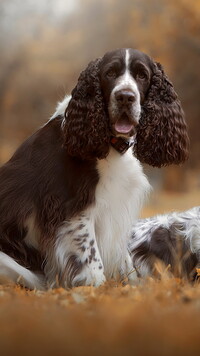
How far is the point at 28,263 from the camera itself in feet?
12.8

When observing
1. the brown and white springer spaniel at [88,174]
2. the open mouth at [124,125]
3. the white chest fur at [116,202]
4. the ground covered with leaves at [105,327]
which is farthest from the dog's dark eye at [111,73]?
the ground covered with leaves at [105,327]

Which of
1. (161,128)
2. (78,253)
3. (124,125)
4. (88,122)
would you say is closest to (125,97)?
Result: (124,125)

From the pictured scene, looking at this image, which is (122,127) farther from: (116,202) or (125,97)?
(116,202)

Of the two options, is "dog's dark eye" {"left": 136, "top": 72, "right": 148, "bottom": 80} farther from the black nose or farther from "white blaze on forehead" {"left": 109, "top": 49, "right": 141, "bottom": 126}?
the black nose

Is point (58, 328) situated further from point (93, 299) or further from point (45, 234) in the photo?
point (45, 234)

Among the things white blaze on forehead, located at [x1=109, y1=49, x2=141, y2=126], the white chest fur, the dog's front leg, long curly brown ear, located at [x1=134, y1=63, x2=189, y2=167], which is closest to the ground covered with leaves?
the dog's front leg

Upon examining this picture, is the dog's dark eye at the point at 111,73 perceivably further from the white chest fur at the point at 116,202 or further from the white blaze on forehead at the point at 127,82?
the white chest fur at the point at 116,202

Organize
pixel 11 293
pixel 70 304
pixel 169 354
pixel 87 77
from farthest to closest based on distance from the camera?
pixel 87 77 < pixel 11 293 < pixel 70 304 < pixel 169 354

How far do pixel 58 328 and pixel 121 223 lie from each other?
2084mm

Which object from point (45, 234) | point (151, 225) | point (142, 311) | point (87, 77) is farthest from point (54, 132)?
point (142, 311)

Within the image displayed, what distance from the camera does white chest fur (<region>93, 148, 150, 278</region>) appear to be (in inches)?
148

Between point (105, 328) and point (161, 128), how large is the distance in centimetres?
218

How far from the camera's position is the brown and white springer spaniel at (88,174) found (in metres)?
3.71

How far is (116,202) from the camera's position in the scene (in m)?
3.84
